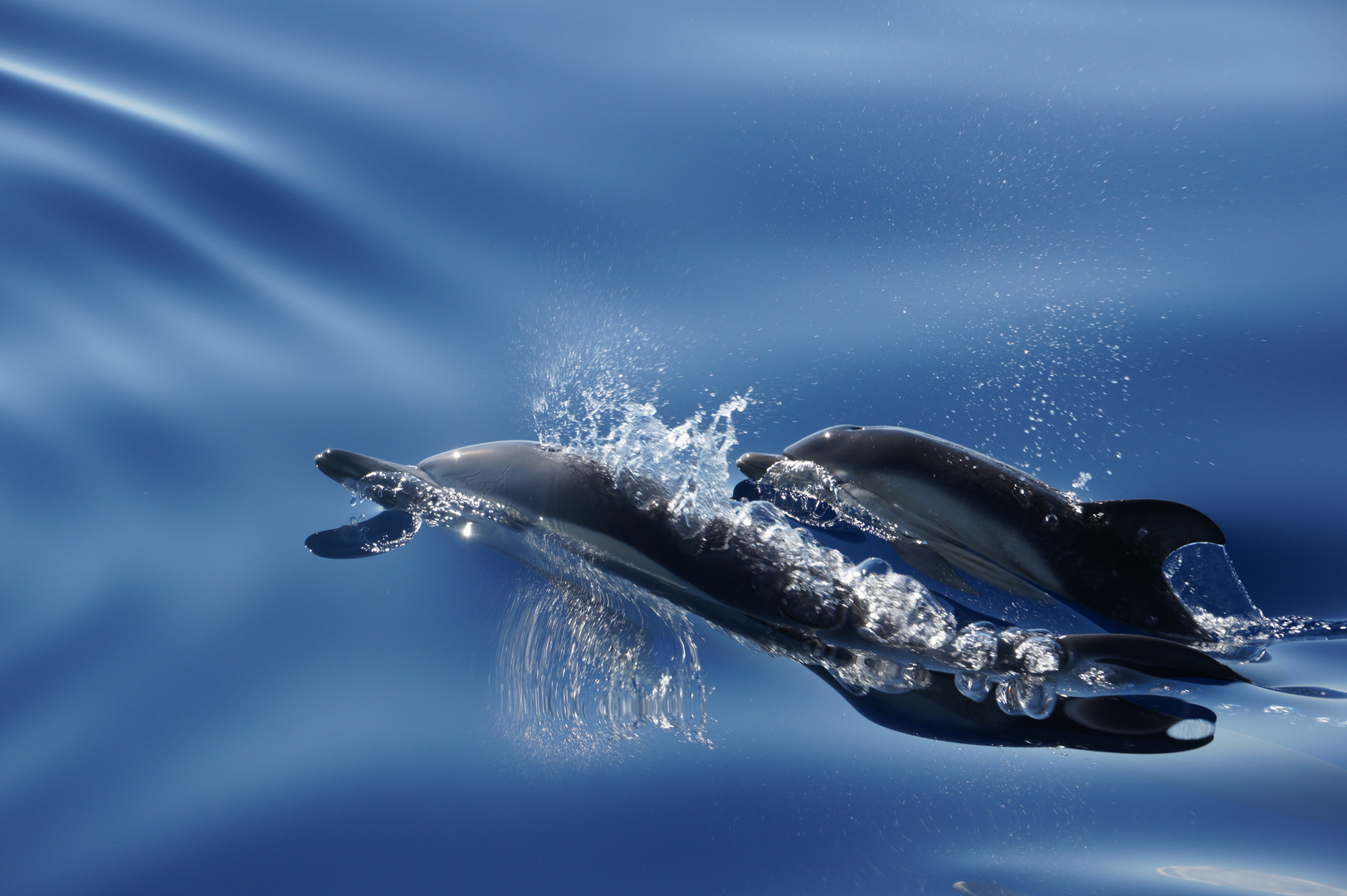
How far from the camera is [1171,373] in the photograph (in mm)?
3891

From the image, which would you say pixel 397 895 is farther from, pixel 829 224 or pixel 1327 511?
pixel 829 224

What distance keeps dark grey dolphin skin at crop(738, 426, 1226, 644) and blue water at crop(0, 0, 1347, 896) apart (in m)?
0.26

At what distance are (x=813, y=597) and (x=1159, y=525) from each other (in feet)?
3.99

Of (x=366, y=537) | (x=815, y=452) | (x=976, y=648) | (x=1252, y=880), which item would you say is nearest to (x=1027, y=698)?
(x=976, y=648)

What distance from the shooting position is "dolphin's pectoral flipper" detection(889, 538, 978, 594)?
→ 129 inches

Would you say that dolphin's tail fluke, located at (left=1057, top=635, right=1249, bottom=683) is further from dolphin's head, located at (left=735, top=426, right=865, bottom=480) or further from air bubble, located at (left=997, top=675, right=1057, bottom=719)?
dolphin's head, located at (left=735, top=426, right=865, bottom=480)

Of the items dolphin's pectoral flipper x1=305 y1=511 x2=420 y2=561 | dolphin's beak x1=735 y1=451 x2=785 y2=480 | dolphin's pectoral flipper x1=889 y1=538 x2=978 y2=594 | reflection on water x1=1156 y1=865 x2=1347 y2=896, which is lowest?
reflection on water x1=1156 y1=865 x2=1347 y2=896

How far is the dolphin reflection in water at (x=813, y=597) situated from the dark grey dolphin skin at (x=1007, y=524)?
3 centimetres

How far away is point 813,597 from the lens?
9.11 feet

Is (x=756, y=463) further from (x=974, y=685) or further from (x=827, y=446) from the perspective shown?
(x=974, y=685)

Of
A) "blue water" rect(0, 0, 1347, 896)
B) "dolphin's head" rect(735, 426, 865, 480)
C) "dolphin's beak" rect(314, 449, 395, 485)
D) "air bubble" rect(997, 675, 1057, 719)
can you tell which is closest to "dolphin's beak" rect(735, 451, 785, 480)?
"dolphin's head" rect(735, 426, 865, 480)

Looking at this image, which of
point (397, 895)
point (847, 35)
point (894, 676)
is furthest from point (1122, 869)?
point (847, 35)

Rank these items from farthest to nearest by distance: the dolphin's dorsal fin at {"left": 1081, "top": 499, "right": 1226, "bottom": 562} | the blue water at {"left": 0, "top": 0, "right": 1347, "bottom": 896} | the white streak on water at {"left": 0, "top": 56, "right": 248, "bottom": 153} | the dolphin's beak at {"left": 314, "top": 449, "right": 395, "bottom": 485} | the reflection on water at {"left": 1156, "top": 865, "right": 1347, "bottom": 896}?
the white streak on water at {"left": 0, "top": 56, "right": 248, "bottom": 153}
the dolphin's beak at {"left": 314, "top": 449, "right": 395, "bottom": 485}
the dolphin's dorsal fin at {"left": 1081, "top": 499, "right": 1226, "bottom": 562}
the blue water at {"left": 0, "top": 0, "right": 1347, "bottom": 896}
the reflection on water at {"left": 1156, "top": 865, "right": 1347, "bottom": 896}

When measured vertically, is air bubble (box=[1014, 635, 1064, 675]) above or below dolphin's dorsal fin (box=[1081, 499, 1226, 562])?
below
